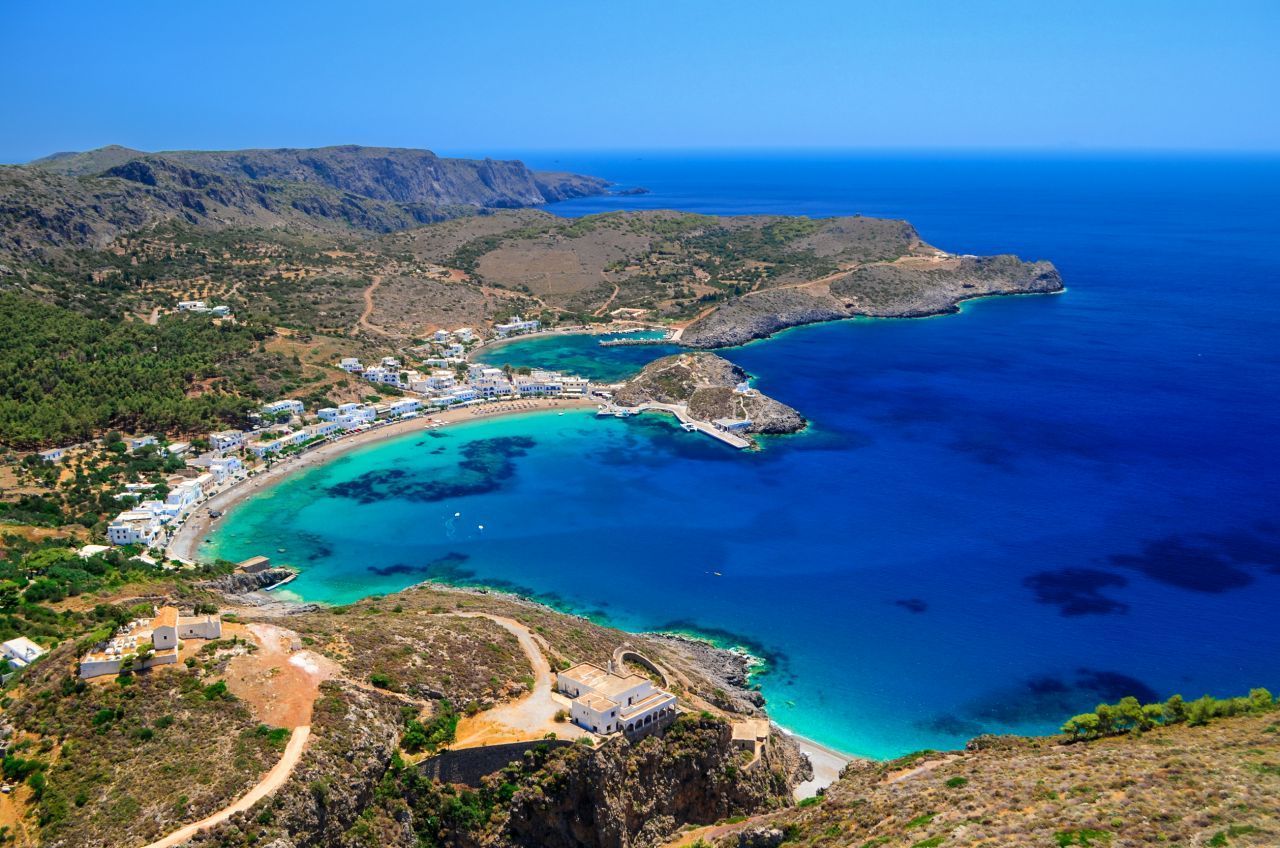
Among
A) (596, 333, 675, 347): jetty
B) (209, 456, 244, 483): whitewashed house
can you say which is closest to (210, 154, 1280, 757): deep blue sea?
(209, 456, 244, 483): whitewashed house

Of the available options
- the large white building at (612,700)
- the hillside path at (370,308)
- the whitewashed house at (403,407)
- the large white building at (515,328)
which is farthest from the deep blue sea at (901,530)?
the hillside path at (370,308)

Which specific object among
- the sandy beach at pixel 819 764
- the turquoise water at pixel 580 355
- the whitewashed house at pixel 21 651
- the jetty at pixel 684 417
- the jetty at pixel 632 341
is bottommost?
the sandy beach at pixel 819 764

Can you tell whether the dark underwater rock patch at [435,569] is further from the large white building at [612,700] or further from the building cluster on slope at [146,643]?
the large white building at [612,700]

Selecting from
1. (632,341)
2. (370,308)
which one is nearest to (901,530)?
(632,341)

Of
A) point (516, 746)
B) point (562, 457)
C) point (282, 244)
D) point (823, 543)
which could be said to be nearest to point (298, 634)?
point (516, 746)

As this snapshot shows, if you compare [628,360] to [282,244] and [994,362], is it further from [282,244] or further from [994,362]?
[282,244]

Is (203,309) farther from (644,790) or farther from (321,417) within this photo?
(644,790)

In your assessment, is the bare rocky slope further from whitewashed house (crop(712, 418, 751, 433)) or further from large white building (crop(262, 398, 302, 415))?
large white building (crop(262, 398, 302, 415))
